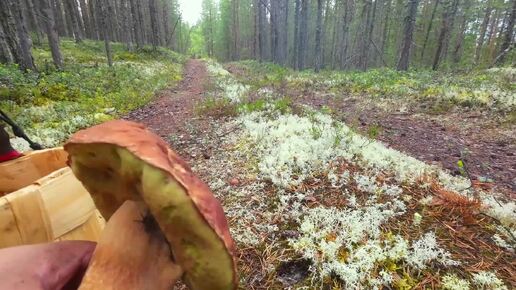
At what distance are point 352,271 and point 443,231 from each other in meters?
0.93

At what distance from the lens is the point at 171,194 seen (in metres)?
0.90

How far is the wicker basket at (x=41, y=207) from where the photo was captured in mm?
1533

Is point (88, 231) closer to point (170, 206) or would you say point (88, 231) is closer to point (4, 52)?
point (170, 206)

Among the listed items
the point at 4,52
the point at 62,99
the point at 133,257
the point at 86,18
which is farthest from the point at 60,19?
the point at 133,257

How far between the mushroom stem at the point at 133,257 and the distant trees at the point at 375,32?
13485mm

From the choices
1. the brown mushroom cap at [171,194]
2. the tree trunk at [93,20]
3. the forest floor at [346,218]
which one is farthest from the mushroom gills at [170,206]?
the tree trunk at [93,20]

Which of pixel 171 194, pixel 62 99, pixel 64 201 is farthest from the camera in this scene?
pixel 62 99

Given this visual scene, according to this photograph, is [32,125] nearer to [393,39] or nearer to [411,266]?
[411,266]

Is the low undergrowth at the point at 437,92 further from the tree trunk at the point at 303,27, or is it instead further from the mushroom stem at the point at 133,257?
the tree trunk at the point at 303,27

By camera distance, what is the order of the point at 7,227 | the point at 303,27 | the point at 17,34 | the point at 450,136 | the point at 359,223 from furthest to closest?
the point at 303,27 → the point at 17,34 → the point at 450,136 → the point at 359,223 → the point at 7,227

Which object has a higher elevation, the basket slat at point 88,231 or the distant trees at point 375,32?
the distant trees at point 375,32

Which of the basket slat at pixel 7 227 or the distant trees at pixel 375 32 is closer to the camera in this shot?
the basket slat at pixel 7 227

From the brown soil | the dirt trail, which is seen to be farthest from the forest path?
the brown soil

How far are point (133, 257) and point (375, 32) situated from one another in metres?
53.0
